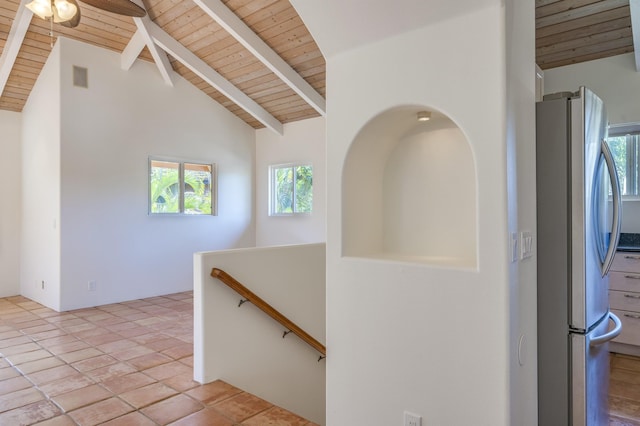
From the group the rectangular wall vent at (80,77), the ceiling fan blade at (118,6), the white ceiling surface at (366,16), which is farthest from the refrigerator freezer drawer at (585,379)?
the rectangular wall vent at (80,77)

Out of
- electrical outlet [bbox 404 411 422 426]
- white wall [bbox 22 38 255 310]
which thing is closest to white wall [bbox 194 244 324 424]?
electrical outlet [bbox 404 411 422 426]

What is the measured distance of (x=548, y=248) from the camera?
1980mm

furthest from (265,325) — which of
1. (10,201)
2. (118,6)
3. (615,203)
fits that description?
(10,201)

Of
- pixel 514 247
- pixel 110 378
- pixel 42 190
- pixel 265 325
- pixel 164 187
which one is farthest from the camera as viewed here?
pixel 164 187

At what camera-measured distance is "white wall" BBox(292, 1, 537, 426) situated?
1568 mm

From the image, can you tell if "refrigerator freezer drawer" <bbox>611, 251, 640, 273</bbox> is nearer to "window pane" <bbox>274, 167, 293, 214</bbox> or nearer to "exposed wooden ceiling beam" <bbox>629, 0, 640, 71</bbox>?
"exposed wooden ceiling beam" <bbox>629, 0, 640, 71</bbox>

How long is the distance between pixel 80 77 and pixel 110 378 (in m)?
4.03

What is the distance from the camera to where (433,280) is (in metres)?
1.77

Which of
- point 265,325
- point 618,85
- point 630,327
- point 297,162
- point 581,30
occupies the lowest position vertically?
point 630,327

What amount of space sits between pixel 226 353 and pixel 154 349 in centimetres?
103

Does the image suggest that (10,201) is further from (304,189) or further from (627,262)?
(627,262)

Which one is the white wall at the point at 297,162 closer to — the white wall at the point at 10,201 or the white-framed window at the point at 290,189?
the white-framed window at the point at 290,189

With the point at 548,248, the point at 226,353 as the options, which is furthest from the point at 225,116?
the point at 548,248

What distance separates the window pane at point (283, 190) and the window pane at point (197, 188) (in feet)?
3.82
